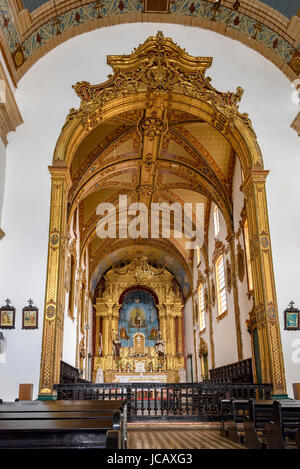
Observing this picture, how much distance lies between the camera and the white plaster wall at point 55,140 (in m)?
9.45

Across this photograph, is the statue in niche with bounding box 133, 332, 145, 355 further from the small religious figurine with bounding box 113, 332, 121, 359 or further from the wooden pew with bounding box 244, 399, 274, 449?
the wooden pew with bounding box 244, 399, 274, 449

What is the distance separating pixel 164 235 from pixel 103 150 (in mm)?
8673

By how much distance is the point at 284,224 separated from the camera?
10.4 metres

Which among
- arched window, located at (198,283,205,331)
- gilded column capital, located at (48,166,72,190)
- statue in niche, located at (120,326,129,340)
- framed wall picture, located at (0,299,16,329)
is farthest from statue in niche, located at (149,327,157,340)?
framed wall picture, located at (0,299,16,329)

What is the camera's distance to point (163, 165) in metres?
15.7

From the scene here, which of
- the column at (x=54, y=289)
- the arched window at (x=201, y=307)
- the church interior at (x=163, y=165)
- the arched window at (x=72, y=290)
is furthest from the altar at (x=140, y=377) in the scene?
the column at (x=54, y=289)

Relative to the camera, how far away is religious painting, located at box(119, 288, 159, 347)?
25.2m

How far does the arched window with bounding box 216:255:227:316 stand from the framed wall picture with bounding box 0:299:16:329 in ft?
28.1

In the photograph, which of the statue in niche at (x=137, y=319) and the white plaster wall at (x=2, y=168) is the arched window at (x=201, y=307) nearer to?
the statue in niche at (x=137, y=319)

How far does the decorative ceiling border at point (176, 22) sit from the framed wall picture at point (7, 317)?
5.90 metres

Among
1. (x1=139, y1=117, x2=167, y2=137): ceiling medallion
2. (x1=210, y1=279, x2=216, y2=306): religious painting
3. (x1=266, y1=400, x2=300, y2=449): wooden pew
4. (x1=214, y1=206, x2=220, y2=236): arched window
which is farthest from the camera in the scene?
(x1=210, y1=279, x2=216, y2=306): religious painting

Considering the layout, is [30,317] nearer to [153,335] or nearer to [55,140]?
[55,140]

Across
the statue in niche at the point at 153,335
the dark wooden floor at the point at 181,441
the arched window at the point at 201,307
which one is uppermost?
the arched window at the point at 201,307
